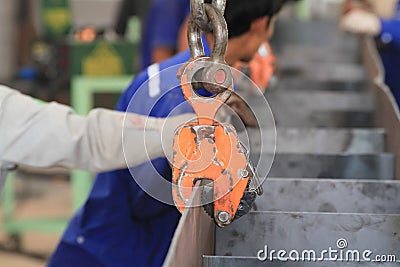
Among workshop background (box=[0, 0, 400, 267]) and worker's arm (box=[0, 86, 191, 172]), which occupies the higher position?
workshop background (box=[0, 0, 400, 267])

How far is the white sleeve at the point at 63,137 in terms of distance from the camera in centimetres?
122

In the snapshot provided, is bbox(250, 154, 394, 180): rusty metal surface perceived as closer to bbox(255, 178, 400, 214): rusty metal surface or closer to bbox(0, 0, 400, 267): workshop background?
bbox(0, 0, 400, 267): workshop background

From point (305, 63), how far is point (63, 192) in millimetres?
2592

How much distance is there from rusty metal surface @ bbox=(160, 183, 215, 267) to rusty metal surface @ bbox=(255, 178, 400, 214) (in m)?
0.14

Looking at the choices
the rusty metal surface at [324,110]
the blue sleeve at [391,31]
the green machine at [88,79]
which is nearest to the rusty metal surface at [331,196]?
the rusty metal surface at [324,110]

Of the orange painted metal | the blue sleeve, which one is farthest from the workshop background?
the orange painted metal

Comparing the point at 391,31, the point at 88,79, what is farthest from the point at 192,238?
the point at 88,79

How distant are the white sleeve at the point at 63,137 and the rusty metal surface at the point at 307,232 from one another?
0.67 feet

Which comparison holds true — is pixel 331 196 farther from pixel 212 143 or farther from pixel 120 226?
pixel 120 226

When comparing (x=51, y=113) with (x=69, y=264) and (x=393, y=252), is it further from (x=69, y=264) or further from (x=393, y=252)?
(x=393, y=252)

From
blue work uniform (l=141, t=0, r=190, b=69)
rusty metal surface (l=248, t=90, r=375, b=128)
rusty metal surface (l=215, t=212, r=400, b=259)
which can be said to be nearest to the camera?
rusty metal surface (l=215, t=212, r=400, b=259)

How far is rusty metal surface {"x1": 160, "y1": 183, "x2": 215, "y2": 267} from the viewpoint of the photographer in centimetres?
83

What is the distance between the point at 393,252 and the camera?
1.02 m

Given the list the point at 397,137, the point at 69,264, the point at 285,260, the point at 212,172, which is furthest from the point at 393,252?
the point at 69,264
